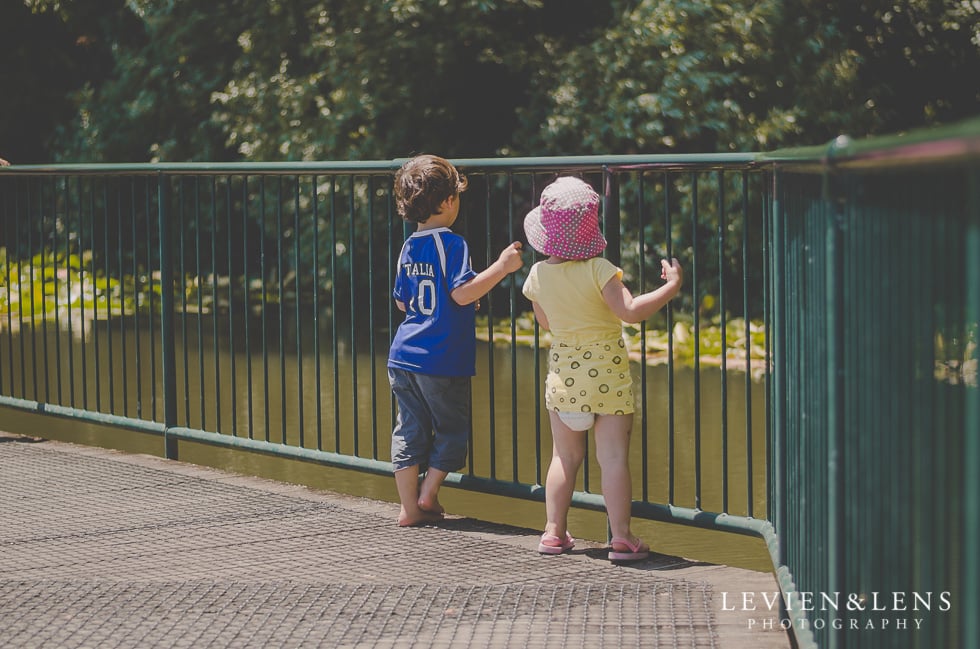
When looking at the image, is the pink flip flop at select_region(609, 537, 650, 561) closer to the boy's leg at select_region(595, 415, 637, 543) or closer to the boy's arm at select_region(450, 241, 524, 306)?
the boy's leg at select_region(595, 415, 637, 543)

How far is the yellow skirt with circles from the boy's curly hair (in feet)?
2.83

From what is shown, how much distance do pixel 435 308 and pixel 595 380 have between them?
820 millimetres

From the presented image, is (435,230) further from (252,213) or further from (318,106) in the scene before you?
(252,213)

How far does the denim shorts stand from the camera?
598 cm

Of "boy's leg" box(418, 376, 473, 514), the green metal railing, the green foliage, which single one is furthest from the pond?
the green foliage

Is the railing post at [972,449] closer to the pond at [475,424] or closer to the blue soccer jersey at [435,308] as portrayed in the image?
→ the pond at [475,424]

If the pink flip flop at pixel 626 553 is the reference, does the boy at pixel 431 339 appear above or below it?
above

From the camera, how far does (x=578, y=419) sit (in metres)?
5.39

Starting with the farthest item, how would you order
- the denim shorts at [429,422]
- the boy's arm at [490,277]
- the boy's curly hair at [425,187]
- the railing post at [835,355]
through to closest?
the denim shorts at [429,422], the boy's curly hair at [425,187], the boy's arm at [490,277], the railing post at [835,355]

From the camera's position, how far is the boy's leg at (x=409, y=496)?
6.04m

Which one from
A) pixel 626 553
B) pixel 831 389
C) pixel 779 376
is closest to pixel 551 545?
pixel 626 553

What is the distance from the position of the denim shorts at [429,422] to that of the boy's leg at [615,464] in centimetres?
78

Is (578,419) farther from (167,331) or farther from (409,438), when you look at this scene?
(167,331)

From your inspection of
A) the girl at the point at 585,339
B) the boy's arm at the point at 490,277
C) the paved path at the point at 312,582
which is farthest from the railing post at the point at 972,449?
the boy's arm at the point at 490,277
